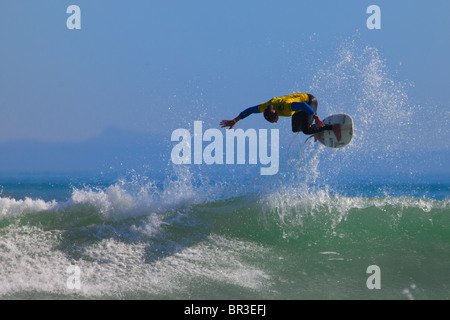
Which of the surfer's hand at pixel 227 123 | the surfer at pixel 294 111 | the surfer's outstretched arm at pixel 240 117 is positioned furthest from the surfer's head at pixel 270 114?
the surfer's hand at pixel 227 123

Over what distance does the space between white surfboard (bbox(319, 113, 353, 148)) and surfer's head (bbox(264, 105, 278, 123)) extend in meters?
1.78

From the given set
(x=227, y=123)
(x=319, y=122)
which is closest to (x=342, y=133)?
(x=319, y=122)

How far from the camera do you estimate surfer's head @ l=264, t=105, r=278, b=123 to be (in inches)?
231

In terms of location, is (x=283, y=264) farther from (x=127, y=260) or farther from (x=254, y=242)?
(x=127, y=260)

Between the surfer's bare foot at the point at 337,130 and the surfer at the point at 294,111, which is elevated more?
the surfer at the point at 294,111

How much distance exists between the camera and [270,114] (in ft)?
19.3

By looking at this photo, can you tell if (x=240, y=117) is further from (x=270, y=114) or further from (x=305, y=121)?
(x=305, y=121)

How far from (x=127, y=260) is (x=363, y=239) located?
4.21 m

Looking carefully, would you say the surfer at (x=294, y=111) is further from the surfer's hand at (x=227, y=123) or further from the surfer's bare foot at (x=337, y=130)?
the surfer's bare foot at (x=337, y=130)

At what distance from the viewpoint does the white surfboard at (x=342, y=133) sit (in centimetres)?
698

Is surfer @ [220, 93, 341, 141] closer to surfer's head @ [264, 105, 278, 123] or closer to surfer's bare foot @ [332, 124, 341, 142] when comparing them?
surfer's head @ [264, 105, 278, 123]

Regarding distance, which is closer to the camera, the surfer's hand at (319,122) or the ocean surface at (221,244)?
the ocean surface at (221,244)

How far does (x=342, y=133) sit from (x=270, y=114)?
6.25 ft
